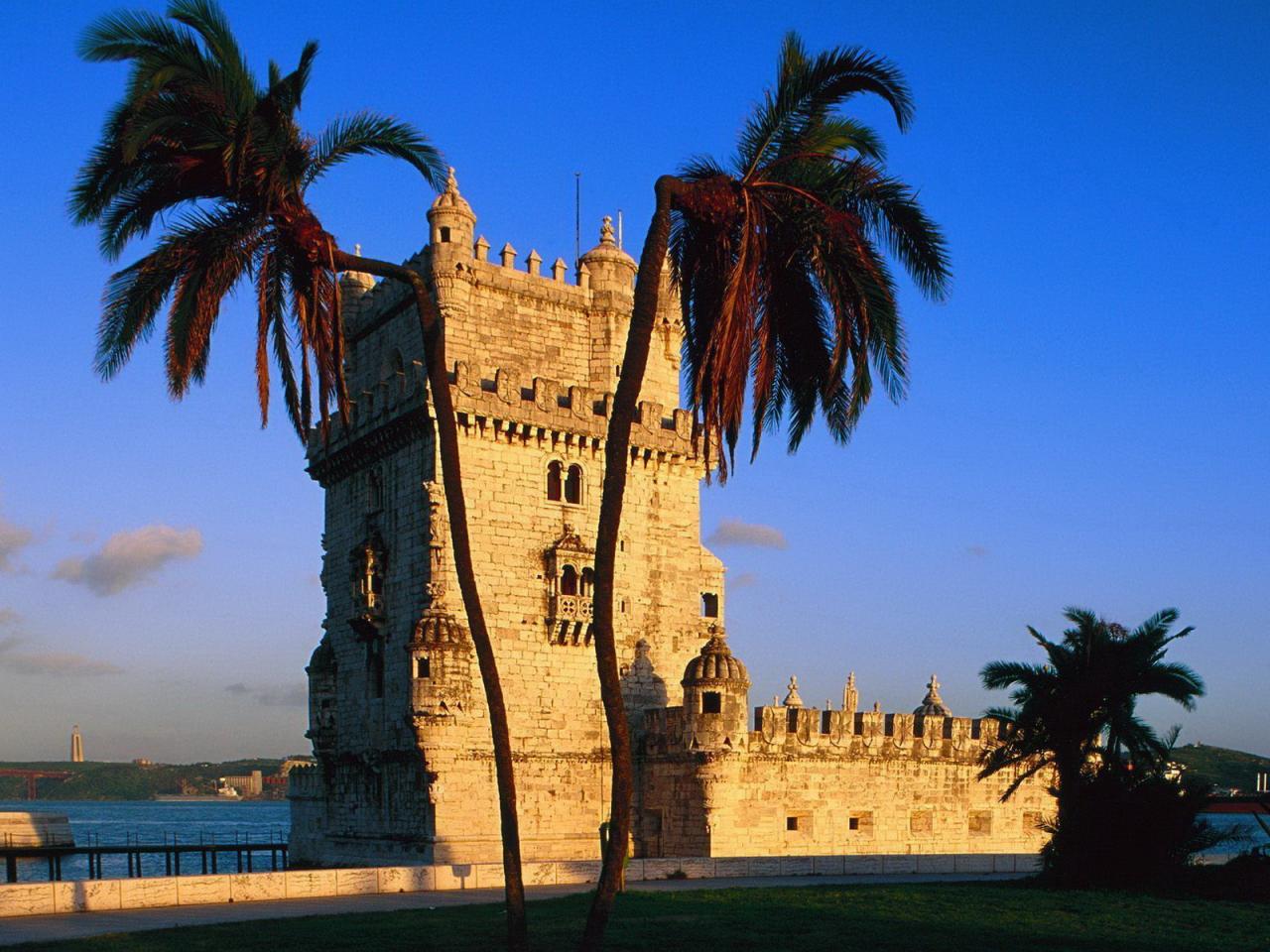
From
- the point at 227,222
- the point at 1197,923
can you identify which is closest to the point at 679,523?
the point at 1197,923

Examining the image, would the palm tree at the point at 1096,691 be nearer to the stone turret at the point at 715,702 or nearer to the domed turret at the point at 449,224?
the stone turret at the point at 715,702

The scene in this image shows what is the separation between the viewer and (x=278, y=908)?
25812 millimetres

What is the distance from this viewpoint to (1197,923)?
23.6 meters

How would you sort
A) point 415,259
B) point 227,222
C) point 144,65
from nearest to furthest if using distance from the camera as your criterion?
point 144,65, point 227,222, point 415,259

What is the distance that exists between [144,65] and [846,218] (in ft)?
30.9

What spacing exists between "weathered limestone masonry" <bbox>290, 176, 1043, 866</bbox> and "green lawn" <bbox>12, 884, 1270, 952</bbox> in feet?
33.7

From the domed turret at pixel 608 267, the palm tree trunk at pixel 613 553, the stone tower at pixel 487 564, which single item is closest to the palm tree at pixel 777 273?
the palm tree trunk at pixel 613 553

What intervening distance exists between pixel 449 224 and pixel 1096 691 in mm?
20930

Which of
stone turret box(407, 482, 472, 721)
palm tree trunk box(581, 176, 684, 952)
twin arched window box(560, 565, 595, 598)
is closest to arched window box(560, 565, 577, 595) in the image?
twin arched window box(560, 565, 595, 598)

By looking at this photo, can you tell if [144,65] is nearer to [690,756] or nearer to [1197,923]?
[1197,923]

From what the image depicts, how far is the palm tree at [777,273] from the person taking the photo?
18734 millimetres

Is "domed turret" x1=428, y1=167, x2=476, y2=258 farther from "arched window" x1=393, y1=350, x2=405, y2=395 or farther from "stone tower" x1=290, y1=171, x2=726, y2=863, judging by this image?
"arched window" x1=393, y1=350, x2=405, y2=395

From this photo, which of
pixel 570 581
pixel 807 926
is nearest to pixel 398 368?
pixel 570 581

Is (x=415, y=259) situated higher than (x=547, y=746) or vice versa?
(x=415, y=259)
